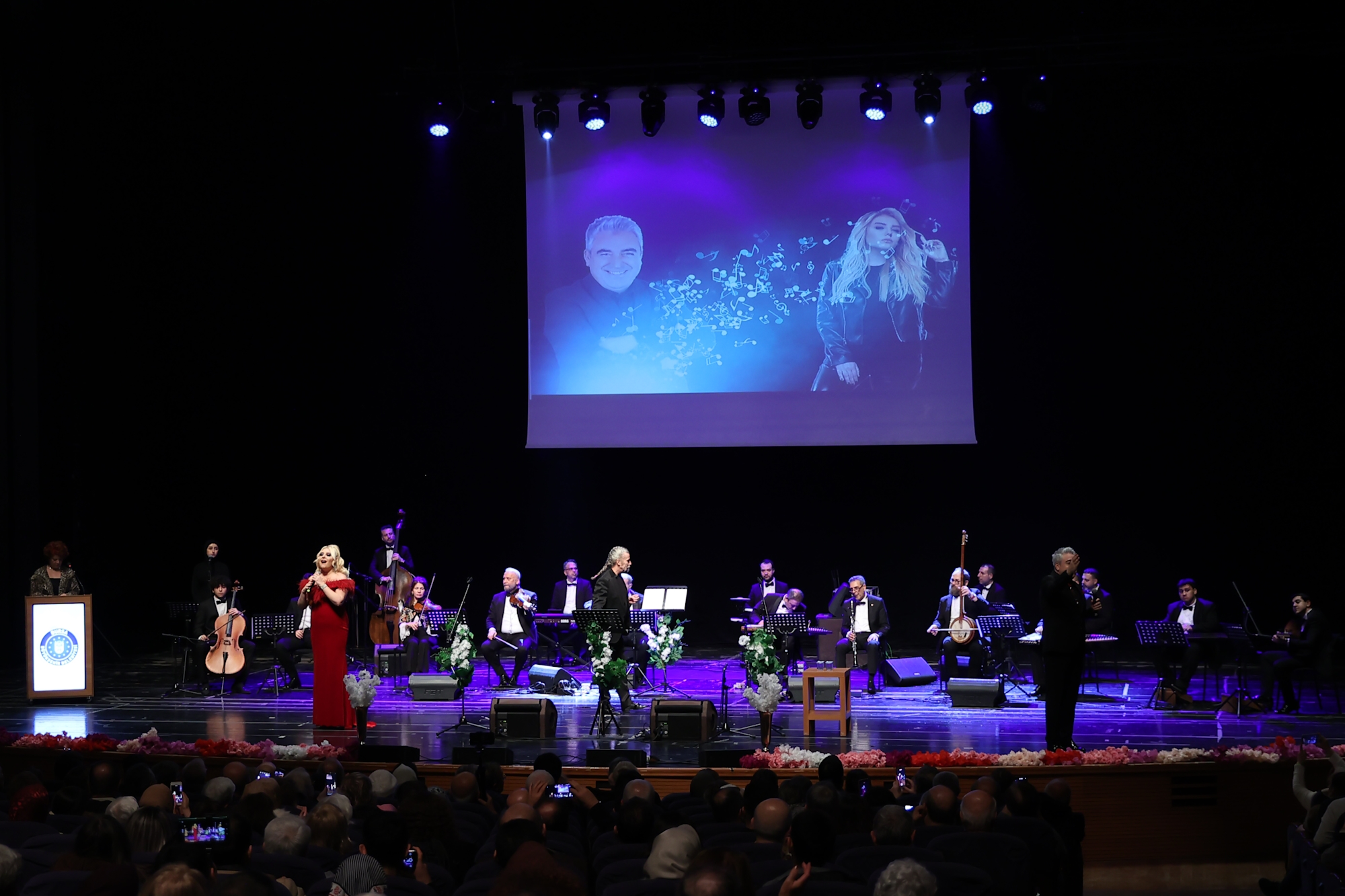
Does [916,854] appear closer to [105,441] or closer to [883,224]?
[883,224]

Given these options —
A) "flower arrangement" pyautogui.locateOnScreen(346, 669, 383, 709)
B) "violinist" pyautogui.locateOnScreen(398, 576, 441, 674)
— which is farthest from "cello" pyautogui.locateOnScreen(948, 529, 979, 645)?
"flower arrangement" pyautogui.locateOnScreen(346, 669, 383, 709)

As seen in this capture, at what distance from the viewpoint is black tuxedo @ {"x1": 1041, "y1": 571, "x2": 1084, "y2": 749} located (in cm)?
842

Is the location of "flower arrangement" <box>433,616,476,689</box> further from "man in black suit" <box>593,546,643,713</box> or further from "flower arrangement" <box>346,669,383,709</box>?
"man in black suit" <box>593,546,643,713</box>

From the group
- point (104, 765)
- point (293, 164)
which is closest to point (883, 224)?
point (293, 164)

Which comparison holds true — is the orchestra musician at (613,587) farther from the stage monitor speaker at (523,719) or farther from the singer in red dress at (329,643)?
the singer in red dress at (329,643)

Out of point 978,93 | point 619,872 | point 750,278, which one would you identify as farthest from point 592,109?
point 619,872

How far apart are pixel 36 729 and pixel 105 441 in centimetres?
604

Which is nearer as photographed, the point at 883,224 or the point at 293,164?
the point at 883,224

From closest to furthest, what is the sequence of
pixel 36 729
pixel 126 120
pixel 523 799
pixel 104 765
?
pixel 523 799
pixel 104 765
pixel 36 729
pixel 126 120

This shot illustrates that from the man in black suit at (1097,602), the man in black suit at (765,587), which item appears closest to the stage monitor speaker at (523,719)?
the man in black suit at (765,587)

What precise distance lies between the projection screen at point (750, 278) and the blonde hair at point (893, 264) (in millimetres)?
17

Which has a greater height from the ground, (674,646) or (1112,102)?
(1112,102)

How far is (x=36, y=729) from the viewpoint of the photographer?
10102mm

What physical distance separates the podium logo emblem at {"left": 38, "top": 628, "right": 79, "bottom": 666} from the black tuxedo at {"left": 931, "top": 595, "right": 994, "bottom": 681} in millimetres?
8527
